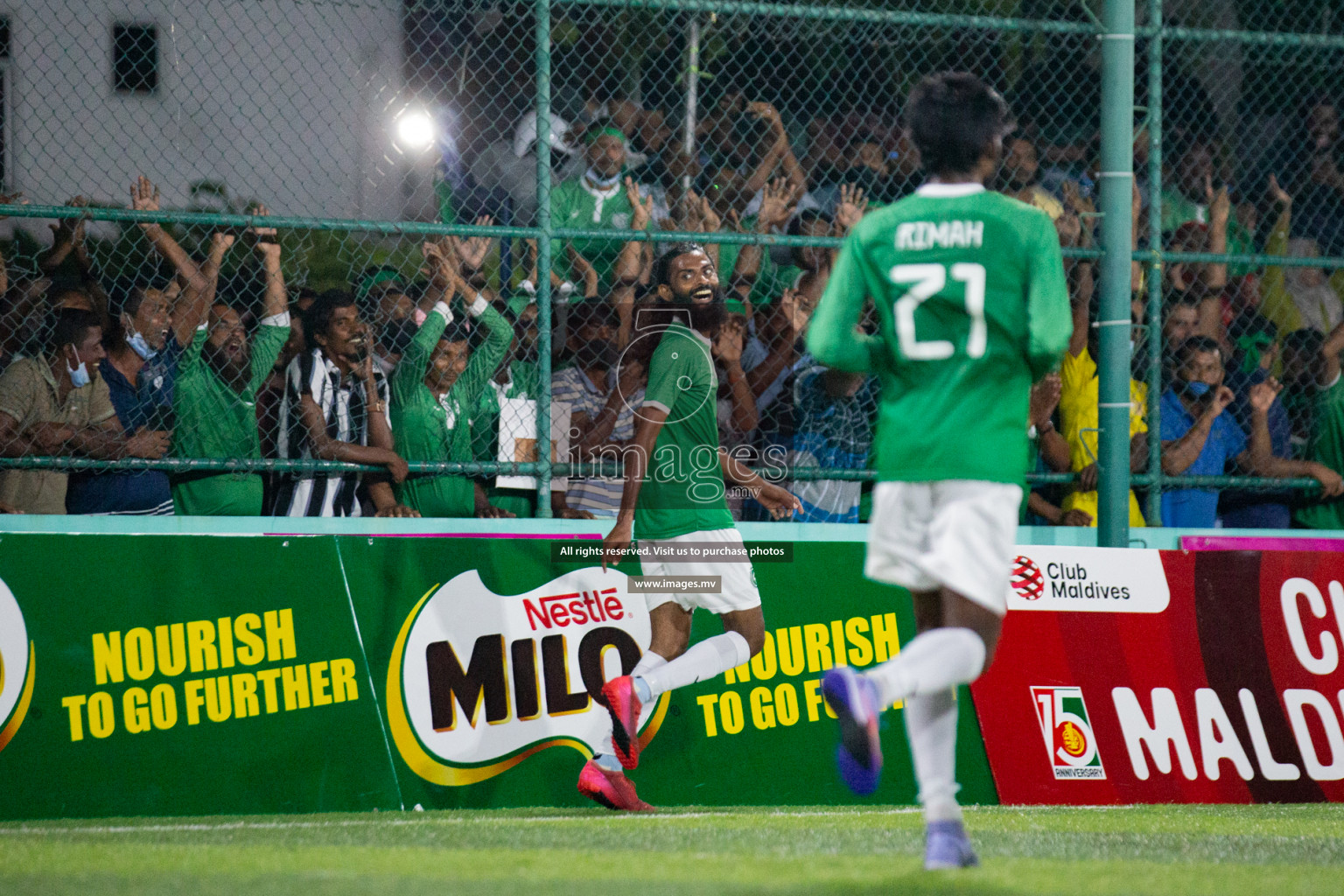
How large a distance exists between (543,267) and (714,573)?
1.79m

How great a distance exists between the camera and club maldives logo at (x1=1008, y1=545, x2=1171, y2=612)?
281 inches

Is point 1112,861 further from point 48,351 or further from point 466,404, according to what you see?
point 48,351

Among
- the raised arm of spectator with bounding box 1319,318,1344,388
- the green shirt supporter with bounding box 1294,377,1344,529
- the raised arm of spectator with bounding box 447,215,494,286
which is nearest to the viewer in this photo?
the raised arm of spectator with bounding box 447,215,494,286

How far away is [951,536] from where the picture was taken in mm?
3941

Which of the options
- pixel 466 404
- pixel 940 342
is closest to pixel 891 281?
pixel 940 342

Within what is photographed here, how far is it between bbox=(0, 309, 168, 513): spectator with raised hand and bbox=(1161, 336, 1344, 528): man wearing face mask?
17.8 feet

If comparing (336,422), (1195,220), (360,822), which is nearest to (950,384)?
(360,822)

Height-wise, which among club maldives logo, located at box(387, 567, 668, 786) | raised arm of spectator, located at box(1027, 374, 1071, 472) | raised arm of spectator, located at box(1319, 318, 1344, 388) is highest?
raised arm of spectator, located at box(1319, 318, 1344, 388)

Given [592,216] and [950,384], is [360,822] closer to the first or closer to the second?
[950,384]

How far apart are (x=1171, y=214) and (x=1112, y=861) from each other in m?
6.05

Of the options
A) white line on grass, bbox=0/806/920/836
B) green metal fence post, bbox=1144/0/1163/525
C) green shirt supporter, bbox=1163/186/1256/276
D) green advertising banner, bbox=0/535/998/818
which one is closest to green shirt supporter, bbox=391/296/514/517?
green advertising banner, bbox=0/535/998/818

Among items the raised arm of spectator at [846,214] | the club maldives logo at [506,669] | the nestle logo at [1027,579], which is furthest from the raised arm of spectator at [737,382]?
the nestle logo at [1027,579]

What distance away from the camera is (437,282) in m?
7.56

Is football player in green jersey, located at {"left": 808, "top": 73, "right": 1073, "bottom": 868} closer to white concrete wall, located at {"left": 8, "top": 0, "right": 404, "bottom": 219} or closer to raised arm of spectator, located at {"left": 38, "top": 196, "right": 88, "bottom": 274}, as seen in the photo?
raised arm of spectator, located at {"left": 38, "top": 196, "right": 88, "bottom": 274}
